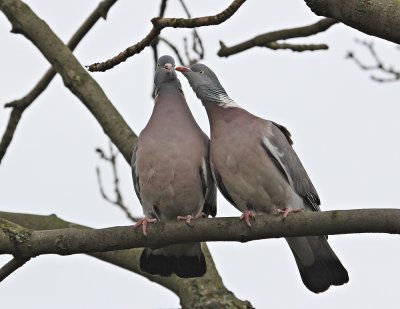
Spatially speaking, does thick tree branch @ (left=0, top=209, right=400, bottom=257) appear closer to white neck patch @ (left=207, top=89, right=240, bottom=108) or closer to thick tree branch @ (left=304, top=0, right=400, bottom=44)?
thick tree branch @ (left=304, top=0, right=400, bottom=44)

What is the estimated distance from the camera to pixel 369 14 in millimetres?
3168

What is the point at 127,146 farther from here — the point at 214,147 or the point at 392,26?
the point at 392,26

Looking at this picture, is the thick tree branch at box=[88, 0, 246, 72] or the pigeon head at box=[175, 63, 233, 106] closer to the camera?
Answer: the thick tree branch at box=[88, 0, 246, 72]

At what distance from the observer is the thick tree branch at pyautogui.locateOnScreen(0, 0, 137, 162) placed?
5.65m

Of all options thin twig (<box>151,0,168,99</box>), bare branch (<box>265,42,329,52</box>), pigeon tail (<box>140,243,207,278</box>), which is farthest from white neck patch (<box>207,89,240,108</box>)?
pigeon tail (<box>140,243,207,278</box>)

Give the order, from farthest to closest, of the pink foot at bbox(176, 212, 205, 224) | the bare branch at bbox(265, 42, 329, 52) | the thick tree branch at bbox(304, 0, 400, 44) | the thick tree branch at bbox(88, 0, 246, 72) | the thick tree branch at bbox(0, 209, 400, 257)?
the bare branch at bbox(265, 42, 329, 52), the pink foot at bbox(176, 212, 205, 224), the thick tree branch at bbox(0, 209, 400, 257), the thick tree branch at bbox(88, 0, 246, 72), the thick tree branch at bbox(304, 0, 400, 44)

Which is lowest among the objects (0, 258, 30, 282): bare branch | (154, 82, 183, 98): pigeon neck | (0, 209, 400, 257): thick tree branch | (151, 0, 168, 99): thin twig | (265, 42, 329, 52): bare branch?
Answer: (0, 258, 30, 282): bare branch

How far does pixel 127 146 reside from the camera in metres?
5.62

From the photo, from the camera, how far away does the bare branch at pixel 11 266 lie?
13.8 feet

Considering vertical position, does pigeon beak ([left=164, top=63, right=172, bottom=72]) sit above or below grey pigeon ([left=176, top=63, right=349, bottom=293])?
above

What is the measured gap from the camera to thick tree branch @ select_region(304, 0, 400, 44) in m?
3.13


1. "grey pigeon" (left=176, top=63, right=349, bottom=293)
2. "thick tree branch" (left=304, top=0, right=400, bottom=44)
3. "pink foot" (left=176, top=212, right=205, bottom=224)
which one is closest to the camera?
"thick tree branch" (left=304, top=0, right=400, bottom=44)

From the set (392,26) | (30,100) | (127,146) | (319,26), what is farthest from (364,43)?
(392,26)

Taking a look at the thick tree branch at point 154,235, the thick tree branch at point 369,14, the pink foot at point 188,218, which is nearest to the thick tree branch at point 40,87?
the pink foot at point 188,218
